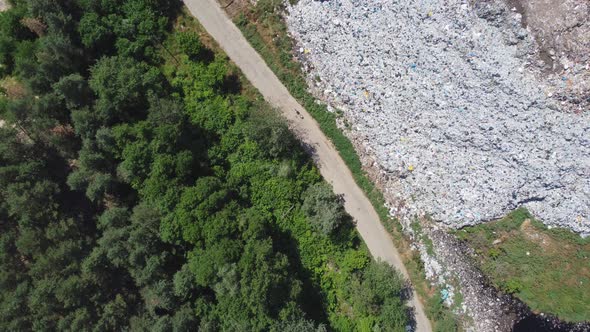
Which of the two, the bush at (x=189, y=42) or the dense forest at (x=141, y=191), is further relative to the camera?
the bush at (x=189, y=42)

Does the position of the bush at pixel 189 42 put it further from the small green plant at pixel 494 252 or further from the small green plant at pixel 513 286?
the small green plant at pixel 513 286

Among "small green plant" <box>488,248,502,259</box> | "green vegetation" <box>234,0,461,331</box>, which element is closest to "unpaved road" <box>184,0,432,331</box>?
"green vegetation" <box>234,0,461,331</box>

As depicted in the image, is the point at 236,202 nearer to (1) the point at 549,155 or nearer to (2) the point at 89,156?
(2) the point at 89,156

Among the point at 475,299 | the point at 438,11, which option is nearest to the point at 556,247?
the point at 475,299

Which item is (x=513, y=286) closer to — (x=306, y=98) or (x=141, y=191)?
(x=306, y=98)

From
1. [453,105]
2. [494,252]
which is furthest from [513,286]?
[453,105]

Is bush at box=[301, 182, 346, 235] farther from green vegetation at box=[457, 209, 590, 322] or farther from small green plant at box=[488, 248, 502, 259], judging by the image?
small green plant at box=[488, 248, 502, 259]

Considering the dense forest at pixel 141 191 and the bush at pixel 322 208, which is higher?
the dense forest at pixel 141 191

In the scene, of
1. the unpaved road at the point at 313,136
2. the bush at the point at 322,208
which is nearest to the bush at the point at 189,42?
the unpaved road at the point at 313,136
